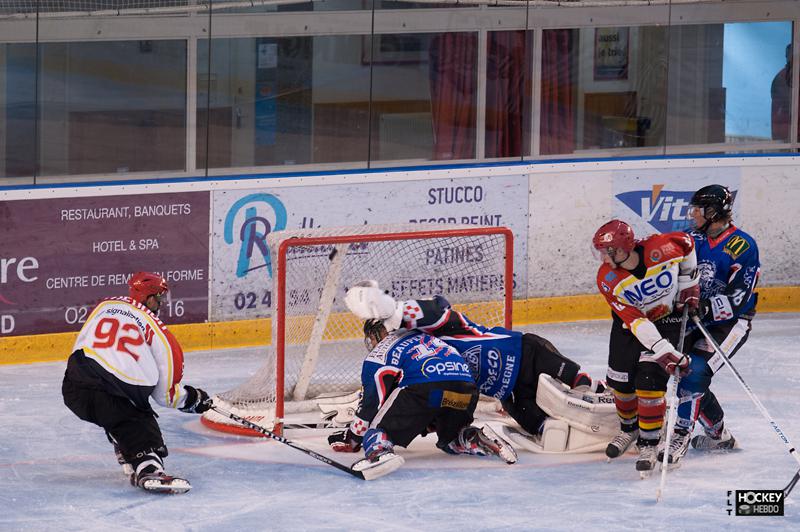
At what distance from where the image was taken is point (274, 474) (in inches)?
223

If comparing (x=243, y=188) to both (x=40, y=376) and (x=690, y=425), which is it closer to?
(x=40, y=376)

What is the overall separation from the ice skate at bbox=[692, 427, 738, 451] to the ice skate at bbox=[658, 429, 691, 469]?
25 cm

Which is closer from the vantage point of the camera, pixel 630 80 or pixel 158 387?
pixel 158 387

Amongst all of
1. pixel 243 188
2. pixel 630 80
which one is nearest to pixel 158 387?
pixel 243 188

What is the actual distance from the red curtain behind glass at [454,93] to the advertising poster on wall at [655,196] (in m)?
0.92

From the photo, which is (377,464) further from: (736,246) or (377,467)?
(736,246)

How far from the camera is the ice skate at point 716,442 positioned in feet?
19.7

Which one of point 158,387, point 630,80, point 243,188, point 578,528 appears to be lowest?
point 578,528

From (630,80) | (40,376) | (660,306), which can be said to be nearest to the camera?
(660,306)

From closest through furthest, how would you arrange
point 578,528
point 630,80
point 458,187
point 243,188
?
point 578,528
point 243,188
point 458,187
point 630,80

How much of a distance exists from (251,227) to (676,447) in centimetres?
296

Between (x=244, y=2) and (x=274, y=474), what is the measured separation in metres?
3.42

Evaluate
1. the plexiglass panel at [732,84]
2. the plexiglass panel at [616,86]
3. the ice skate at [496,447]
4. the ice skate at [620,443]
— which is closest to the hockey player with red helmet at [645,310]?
the ice skate at [620,443]

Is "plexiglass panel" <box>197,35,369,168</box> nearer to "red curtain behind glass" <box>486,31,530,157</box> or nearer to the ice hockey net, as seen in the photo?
"red curtain behind glass" <box>486,31,530,157</box>
